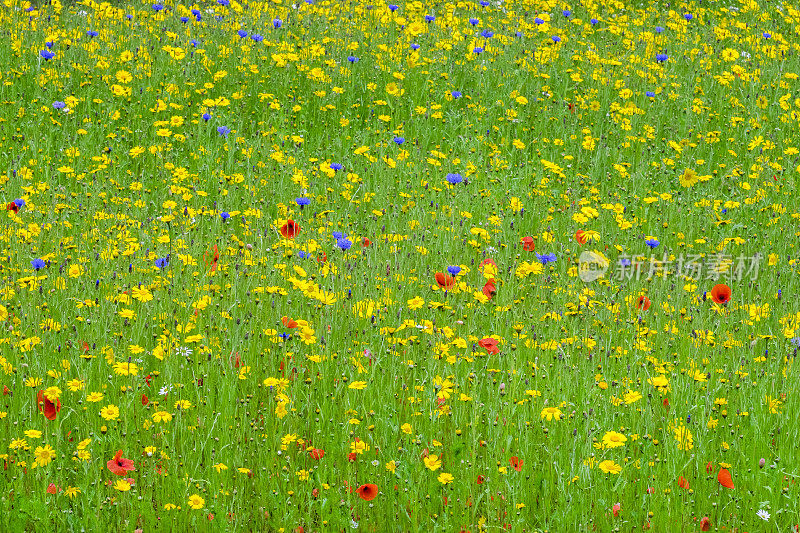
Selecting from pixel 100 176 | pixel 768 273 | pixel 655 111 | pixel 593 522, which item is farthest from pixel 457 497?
pixel 655 111

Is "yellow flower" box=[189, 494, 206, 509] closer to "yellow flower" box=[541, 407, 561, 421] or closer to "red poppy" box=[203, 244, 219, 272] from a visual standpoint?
"yellow flower" box=[541, 407, 561, 421]

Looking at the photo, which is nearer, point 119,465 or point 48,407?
point 119,465

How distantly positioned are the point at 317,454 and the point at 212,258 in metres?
1.86

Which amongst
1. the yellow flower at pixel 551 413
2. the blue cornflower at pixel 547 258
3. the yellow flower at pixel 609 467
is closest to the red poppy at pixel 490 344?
the yellow flower at pixel 551 413

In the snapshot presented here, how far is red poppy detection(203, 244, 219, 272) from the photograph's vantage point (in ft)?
13.6

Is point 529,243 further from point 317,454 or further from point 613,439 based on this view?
point 317,454

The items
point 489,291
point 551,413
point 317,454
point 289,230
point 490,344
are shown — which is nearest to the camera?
point 317,454

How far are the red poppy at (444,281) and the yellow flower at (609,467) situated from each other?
129 centimetres

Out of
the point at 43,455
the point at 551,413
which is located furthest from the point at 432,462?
the point at 43,455

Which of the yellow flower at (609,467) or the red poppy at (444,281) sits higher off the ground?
the red poppy at (444,281)

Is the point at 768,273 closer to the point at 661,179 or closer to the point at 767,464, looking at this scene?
the point at 661,179

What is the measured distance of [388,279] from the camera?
14.0 ft

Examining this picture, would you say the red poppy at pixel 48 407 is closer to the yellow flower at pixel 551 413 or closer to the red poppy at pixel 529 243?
the yellow flower at pixel 551 413

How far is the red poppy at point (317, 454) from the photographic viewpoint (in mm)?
2807
